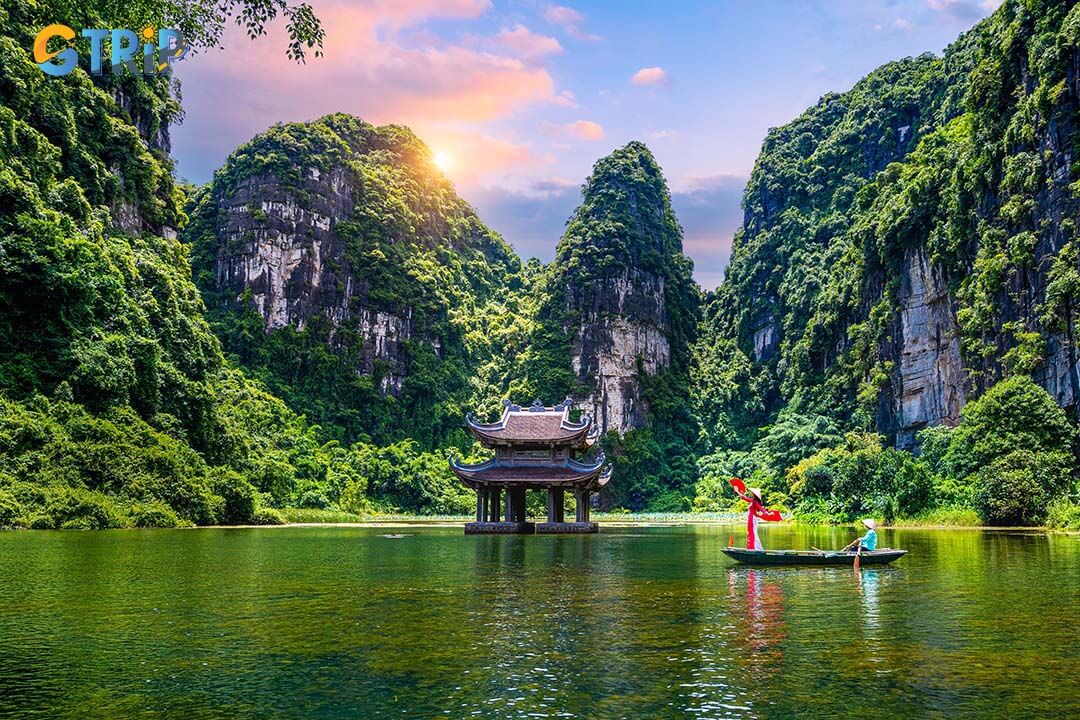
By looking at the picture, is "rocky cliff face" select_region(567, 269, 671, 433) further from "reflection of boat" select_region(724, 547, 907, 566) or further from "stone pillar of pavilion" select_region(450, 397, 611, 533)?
"reflection of boat" select_region(724, 547, 907, 566)

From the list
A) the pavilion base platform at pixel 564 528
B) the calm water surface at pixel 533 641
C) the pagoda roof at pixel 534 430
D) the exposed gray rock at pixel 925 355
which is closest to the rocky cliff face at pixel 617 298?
the exposed gray rock at pixel 925 355

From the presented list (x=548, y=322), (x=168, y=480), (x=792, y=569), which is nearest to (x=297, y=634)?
(x=792, y=569)

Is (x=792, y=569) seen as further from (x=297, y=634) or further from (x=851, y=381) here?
(x=851, y=381)

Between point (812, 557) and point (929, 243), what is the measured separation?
45228mm

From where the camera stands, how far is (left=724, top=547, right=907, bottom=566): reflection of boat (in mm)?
18594

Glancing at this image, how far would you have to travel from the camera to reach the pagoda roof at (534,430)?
3753cm

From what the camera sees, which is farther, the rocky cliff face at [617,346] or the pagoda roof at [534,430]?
the rocky cliff face at [617,346]

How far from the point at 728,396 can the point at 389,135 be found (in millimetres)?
56635

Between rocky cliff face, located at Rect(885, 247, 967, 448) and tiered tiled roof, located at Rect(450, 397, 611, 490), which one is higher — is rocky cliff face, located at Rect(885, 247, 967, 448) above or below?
above

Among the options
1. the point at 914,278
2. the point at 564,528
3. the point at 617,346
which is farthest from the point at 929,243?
the point at 617,346

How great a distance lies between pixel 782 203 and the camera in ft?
382

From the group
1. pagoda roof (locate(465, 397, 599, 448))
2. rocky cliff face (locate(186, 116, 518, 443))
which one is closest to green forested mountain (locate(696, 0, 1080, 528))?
pagoda roof (locate(465, 397, 599, 448))

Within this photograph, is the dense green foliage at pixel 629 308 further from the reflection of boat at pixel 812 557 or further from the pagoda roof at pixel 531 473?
the reflection of boat at pixel 812 557

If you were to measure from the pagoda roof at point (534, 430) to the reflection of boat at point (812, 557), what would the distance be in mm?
18415
